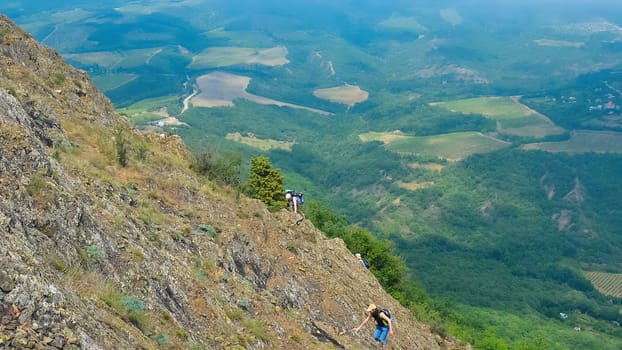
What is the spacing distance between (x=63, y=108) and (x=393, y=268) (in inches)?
1595

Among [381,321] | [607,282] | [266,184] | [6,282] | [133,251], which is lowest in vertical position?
[607,282]

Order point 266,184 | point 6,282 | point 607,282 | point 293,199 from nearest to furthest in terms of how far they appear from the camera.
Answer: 1. point 6,282
2. point 293,199
3. point 266,184
4. point 607,282

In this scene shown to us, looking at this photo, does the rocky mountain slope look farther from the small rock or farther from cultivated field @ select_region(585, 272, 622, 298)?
cultivated field @ select_region(585, 272, 622, 298)

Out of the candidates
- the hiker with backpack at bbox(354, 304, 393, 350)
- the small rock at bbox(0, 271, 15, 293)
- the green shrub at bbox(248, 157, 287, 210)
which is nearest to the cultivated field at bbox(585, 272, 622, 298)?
the green shrub at bbox(248, 157, 287, 210)

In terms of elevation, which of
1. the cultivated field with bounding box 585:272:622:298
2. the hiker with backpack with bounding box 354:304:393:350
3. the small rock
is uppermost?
the small rock

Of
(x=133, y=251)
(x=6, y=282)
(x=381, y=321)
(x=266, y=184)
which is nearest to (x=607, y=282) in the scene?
(x=266, y=184)

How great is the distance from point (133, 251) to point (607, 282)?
7048 inches

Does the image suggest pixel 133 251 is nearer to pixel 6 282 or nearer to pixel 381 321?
pixel 6 282

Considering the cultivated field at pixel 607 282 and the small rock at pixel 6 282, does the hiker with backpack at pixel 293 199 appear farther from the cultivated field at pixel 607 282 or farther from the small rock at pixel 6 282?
the cultivated field at pixel 607 282

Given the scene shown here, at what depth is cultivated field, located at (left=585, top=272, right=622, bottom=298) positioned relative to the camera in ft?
527

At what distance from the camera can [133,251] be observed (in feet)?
72.3

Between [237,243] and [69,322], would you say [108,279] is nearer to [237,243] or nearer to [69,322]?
[69,322]

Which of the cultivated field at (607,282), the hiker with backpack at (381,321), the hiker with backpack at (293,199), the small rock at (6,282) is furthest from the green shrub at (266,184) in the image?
the cultivated field at (607,282)

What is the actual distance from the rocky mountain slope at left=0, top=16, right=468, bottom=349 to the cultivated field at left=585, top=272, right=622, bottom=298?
141m
